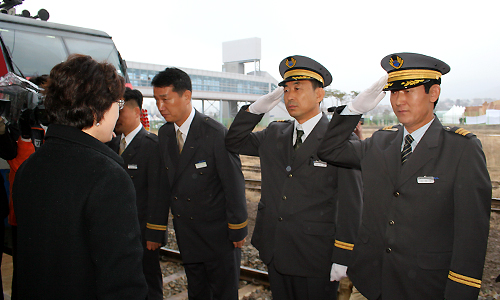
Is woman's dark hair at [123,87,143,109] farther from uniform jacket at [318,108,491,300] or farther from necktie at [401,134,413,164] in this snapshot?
necktie at [401,134,413,164]

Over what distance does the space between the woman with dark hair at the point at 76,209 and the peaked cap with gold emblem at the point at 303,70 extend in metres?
1.51

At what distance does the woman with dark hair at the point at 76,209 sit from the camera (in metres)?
1.28

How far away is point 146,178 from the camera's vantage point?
10.6 ft

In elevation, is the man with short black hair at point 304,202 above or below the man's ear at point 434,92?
below

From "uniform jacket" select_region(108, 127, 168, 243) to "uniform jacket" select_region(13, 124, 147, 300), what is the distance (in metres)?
1.69

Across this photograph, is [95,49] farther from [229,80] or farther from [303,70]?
[229,80]

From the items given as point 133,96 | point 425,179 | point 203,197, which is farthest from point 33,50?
point 425,179

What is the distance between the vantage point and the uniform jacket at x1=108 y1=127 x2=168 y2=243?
3.06 meters

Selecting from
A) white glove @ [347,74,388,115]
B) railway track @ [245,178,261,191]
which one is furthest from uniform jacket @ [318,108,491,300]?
railway track @ [245,178,261,191]

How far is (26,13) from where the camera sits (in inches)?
287

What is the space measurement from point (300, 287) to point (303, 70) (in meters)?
1.65

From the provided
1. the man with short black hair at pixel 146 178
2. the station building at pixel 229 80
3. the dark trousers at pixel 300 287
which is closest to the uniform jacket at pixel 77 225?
the dark trousers at pixel 300 287

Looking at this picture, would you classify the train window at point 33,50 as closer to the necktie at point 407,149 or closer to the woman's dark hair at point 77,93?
the woman's dark hair at point 77,93

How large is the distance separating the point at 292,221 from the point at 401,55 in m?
1.32
